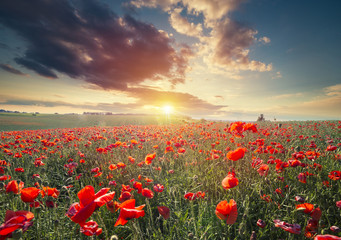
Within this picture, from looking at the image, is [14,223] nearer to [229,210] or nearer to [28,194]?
[28,194]

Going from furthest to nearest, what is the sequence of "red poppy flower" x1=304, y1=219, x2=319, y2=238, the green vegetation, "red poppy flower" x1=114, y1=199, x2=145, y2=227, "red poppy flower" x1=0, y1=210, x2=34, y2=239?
the green vegetation < "red poppy flower" x1=304, y1=219, x2=319, y2=238 < "red poppy flower" x1=114, y1=199, x2=145, y2=227 < "red poppy flower" x1=0, y1=210, x2=34, y2=239

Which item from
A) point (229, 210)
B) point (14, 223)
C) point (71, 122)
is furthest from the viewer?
point (71, 122)

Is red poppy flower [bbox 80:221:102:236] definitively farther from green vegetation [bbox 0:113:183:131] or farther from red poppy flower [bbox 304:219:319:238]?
Result: green vegetation [bbox 0:113:183:131]

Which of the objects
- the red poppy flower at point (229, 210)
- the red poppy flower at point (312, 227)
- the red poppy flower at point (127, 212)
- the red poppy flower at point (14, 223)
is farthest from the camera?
the red poppy flower at point (312, 227)

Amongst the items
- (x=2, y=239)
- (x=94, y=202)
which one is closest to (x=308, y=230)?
(x=94, y=202)

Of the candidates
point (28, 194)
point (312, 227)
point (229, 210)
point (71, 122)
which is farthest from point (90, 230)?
point (71, 122)

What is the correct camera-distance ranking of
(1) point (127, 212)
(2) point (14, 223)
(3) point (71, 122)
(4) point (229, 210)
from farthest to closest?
(3) point (71, 122) → (4) point (229, 210) → (1) point (127, 212) → (2) point (14, 223)

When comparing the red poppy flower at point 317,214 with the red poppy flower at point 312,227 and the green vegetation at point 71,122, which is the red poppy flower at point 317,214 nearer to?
the red poppy flower at point 312,227

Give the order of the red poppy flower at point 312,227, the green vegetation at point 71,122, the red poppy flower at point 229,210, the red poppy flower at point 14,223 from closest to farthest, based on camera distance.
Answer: the red poppy flower at point 14,223
the red poppy flower at point 229,210
the red poppy flower at point 312,227
the green vegetation at point 71,122

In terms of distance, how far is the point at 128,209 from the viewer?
3.45ft

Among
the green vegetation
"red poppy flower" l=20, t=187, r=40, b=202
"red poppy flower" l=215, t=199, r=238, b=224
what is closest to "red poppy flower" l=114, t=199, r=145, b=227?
"red poppy flower" l=215, t=199, r=238, b=224

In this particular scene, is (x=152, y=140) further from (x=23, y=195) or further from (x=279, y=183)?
(x=23, y=195)

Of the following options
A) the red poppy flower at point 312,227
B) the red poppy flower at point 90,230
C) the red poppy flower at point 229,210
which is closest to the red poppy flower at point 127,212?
the red poppy flower at point 90,230

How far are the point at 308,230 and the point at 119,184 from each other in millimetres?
3187
